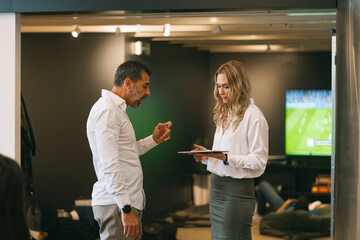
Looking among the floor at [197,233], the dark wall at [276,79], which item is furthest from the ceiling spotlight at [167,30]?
the floor at [197,233]

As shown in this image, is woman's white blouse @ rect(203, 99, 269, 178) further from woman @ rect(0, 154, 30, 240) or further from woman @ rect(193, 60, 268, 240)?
woman @ rect(0, 154, 30, 240)

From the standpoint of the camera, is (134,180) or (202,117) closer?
(134,180)

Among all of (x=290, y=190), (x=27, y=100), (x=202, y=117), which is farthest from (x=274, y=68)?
(x=27, y=100)

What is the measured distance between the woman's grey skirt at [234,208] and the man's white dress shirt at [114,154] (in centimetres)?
52

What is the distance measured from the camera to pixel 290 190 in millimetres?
4312

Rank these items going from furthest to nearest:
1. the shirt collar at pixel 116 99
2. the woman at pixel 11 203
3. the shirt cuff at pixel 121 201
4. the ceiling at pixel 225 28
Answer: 1. the ceiling at pixel 225 28
2. the shirt collar at pixel 116 99
3. the shirt cuff at pixel 121 201
4. the woman at pixel 11 203

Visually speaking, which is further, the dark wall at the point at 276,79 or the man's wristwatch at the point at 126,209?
the dark wall at the point at 276,79

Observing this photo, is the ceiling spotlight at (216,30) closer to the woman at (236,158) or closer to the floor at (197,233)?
the woman at (236,158)

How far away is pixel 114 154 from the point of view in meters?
2.91

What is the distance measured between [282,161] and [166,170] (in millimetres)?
967

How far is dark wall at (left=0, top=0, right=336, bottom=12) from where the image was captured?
12.6 ft

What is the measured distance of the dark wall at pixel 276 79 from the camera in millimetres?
4246

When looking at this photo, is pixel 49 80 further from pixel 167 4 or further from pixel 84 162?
pixel 167 4

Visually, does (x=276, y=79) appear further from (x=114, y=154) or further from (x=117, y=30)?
(x=114, y=154)
